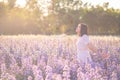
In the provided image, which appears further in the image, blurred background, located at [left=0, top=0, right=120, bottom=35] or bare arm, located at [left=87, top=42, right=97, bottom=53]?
blurred background, located at [left=0, top=0, right=120, bottom=35]

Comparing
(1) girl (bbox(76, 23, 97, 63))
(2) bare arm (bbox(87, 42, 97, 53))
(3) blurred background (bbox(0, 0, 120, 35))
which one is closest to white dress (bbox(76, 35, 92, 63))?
(1) girl (bbox(76, 23, 97, 63))

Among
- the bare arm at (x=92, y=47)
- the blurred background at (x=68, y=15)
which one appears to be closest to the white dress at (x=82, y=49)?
the bare arm at (x=92, y=47)

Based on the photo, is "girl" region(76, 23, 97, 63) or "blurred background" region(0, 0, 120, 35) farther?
"blurred background" region(0, 0, 120, 35)

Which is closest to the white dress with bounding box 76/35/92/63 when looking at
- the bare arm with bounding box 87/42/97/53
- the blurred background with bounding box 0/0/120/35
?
the bare arm with bounding box 87/42/97/53

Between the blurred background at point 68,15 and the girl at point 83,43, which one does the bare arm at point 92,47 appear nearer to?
the girl at point 83,43

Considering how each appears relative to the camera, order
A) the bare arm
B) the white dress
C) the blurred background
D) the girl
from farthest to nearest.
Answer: the blurred background → the white dress → the girl → the bare arm

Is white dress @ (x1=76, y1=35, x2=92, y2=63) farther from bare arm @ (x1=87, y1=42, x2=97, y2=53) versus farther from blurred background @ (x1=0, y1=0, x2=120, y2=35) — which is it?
blurred background @ (x1=0, y1=0, x2=120, y2=35)

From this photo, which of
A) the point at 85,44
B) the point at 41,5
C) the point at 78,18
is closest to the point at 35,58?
the point at 85,44

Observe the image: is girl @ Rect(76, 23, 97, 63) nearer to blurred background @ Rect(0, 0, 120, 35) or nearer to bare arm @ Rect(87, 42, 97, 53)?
bare arm @ Rect(87, 42, 97, 53)

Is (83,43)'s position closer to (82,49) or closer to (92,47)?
(82,49)

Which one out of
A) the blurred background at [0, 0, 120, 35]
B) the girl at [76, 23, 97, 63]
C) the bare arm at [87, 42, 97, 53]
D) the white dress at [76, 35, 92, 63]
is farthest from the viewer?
the blurred background at [0, 0, 120, 35]

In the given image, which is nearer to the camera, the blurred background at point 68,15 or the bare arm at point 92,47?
the bare arm at point 92,47

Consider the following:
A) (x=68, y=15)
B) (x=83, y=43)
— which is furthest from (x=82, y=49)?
(x=68, y=15)

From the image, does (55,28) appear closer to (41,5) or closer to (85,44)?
(41,5)
